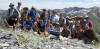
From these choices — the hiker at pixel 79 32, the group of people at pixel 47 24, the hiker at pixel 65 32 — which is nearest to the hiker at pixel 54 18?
the group of people at pixel 47 24

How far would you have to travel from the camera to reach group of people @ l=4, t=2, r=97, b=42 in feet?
50.7

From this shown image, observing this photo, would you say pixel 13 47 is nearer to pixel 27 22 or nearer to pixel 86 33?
pixel 27 22

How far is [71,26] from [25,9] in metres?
3.83

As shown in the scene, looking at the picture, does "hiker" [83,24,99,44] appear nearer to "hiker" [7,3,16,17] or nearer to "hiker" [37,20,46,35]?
"hiker" [37,20,46,35]

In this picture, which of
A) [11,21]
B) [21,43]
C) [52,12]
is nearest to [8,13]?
[11,21]

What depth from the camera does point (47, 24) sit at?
16.8 metres

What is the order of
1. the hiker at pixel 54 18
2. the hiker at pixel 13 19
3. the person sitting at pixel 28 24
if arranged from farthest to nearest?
the hiker at pixel 54 18
the person sitting at pixel 28 24
the hiker at pixel 13 19

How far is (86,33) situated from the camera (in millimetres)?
16641

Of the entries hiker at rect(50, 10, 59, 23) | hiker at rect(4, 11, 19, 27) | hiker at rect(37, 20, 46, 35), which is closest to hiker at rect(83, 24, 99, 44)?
hiker at rect(50, 10, 59, 23)

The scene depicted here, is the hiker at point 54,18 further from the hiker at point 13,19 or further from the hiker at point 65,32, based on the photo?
the hiker at point 13,19

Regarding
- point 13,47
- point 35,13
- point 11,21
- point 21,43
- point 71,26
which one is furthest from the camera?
point 71,26

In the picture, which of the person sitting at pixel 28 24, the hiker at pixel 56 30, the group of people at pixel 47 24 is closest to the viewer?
the group of people at pixel 47 24

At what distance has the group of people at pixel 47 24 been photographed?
15.4 metres

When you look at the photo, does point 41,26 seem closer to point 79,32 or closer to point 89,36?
point 79,32
